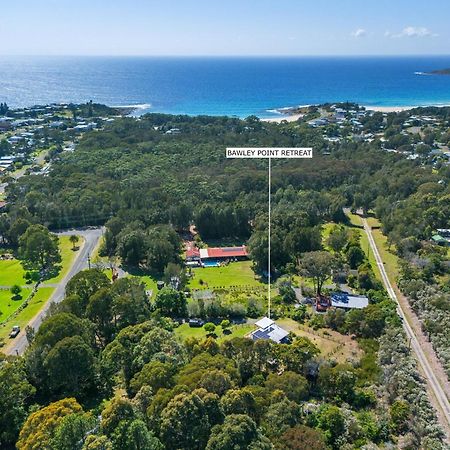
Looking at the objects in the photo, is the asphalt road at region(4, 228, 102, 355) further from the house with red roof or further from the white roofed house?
the white roofed house

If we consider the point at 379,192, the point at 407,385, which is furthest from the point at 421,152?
the point at 407,385

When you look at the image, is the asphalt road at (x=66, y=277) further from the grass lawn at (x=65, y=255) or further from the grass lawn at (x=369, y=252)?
the grass lawn at (x=369, y=252)

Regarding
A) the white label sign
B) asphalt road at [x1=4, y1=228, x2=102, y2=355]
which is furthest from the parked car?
the white label sign

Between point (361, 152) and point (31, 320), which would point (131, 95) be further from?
point (31, 320)

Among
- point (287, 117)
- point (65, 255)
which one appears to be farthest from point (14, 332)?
point (287, 117)

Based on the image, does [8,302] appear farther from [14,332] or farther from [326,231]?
[326,231]

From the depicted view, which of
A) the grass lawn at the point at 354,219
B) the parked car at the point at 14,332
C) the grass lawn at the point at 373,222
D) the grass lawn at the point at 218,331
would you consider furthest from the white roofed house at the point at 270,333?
the grass lawn at the point at 373,222
